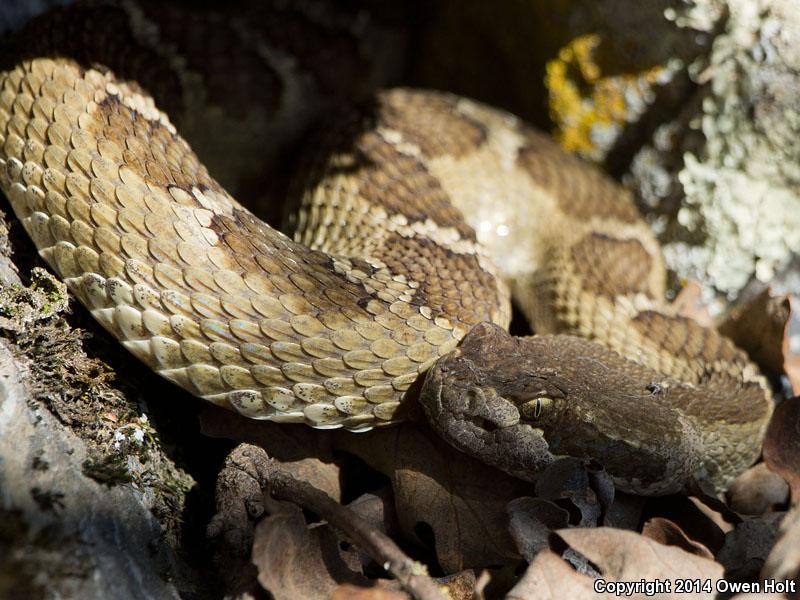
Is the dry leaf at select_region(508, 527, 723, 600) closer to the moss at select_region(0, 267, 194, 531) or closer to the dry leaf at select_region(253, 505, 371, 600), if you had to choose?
the dry leaf at select_region(253, 505, 371, 600)

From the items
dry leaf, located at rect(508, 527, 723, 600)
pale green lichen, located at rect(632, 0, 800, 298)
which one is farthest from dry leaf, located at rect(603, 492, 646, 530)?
pale green lichen, located at rect(632, 0, 800, 298)


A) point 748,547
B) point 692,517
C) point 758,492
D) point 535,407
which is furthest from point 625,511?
point 758,492

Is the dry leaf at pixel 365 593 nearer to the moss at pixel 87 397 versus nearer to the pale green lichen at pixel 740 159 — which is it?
the moss at pixel 87 397

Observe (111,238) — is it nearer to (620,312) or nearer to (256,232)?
(256,232)

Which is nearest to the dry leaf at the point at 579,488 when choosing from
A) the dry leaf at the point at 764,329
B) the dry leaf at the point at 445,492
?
the dry leaf at the point at 445,492

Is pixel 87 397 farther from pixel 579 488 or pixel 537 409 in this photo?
pixel 579 488

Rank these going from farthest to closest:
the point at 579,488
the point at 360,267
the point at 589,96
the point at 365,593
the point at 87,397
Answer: the point at 589,96 → the point at 360,267 → the point at 579,488 → the point at 87,397 → the point at 365,593

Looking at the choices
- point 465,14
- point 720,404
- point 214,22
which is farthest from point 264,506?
point 465,14
